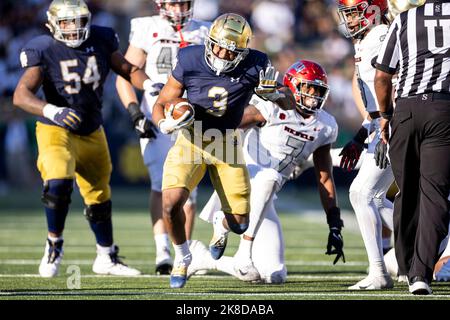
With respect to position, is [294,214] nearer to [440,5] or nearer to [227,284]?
[227,284]

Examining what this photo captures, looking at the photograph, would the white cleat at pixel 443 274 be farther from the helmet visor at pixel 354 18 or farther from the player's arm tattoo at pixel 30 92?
the player's arm tattoo at pixel 30 92

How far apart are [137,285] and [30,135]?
408 inches

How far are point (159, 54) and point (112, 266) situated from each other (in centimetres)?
165

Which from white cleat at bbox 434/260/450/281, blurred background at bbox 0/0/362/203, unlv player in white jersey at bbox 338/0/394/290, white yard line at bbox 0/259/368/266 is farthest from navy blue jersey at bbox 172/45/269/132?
blurred background at bbox 0/0/362/203

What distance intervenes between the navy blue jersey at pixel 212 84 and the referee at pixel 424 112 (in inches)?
35.6

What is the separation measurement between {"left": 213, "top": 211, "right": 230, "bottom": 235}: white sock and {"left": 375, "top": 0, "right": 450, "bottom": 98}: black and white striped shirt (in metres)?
1.50

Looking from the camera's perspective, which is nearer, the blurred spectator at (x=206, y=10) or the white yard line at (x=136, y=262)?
the white yard line at (x=136, y=262)

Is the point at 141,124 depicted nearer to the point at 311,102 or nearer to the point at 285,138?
the point at 285,138

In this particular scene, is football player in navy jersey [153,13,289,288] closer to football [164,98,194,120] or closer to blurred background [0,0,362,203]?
football [164,98,194,120]

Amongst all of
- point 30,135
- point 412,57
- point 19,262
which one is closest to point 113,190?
point 30,135

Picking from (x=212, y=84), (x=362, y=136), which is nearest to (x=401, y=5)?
(x=362, y=136)

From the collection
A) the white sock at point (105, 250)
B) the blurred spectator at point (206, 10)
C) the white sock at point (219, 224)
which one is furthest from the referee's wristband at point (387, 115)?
the blurred spectator at point (206, 10)

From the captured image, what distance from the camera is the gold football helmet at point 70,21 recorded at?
679 centimetres

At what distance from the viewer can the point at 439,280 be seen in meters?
6.39
